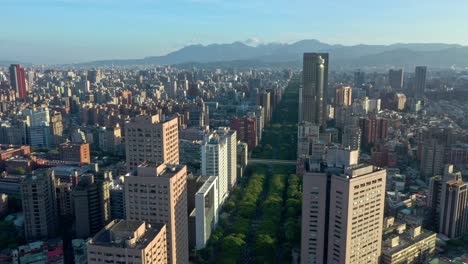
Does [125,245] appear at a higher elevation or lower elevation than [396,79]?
lower

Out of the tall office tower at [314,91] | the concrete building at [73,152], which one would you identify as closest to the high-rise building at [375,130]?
the tall office tower at [314,91]

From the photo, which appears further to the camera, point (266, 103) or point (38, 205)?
point (266, 103)

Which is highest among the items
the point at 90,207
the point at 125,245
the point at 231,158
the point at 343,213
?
the point at 125,245

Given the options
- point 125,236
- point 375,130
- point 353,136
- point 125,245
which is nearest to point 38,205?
point 125,236

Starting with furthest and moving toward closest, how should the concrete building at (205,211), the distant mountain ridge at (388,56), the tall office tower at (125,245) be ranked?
the distant mountain ridge at (388,56)
the concrete building at (205,211)
the tall office tower at (125,245)

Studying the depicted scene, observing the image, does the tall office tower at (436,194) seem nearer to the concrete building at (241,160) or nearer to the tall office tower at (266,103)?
the concrete building at (241,160)

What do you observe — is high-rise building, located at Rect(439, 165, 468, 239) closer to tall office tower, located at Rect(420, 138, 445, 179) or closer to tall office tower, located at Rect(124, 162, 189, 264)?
tall office tower, located at Rect(420, 138, 445, 179)

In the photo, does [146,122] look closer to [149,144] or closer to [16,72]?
[149,144]

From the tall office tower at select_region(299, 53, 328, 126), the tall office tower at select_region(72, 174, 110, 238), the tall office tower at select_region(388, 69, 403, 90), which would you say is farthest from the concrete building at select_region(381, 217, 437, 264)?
the tall office tower at select_region(388, 69, 403, 90)

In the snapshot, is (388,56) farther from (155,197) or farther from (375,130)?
(155,197)
